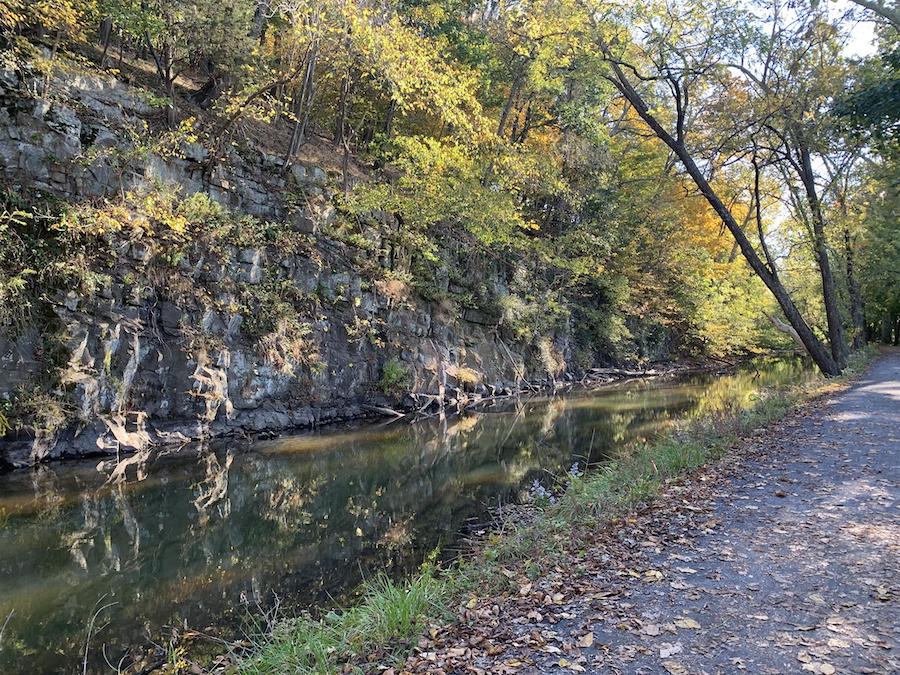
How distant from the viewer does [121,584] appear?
6.46m

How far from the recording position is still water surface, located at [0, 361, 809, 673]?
18.9 feet

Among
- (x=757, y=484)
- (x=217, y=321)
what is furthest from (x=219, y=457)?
(x=757, y=484)

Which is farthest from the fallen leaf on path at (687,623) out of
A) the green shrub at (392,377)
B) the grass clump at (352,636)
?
the green shrub at (392,377)

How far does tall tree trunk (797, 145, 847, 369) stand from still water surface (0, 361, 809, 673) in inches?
329

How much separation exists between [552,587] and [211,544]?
17.6 feet

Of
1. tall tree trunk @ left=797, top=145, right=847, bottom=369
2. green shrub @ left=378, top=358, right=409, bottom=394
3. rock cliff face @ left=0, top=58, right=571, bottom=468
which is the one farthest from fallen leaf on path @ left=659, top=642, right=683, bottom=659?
tall tree trunk @ left=797, top=145, right=847, bottom=369

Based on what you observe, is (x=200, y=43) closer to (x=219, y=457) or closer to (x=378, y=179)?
(x=378, y=179)

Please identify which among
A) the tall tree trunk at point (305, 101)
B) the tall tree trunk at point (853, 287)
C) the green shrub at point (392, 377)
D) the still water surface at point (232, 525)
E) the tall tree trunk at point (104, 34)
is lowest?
the still water surface at point (232, 525)

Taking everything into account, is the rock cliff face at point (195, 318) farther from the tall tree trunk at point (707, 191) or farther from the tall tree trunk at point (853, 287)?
the tall tree trunk at point (853, 287)

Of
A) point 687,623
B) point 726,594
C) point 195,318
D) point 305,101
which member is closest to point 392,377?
point 195,318

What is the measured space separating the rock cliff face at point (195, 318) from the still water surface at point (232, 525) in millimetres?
1197

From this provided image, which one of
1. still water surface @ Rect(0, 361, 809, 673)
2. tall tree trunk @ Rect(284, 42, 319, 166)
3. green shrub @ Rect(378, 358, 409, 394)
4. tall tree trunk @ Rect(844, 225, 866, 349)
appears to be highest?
tall tree trunk @ Rect(284, 42, 319, 166)

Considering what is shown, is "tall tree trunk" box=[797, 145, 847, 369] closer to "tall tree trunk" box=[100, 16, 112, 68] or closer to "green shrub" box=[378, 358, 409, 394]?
"green shrub" box=[378, 358, 409, 394]

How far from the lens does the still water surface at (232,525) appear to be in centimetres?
576
